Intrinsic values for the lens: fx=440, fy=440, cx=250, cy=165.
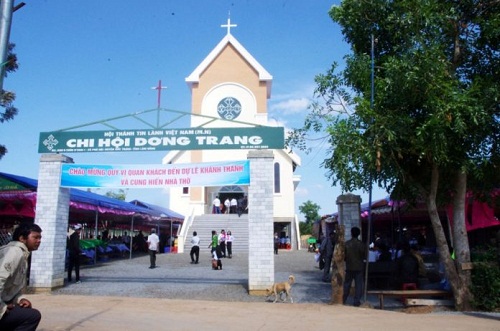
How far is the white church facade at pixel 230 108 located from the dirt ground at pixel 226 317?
2148 cm

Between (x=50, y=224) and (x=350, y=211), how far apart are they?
7580 mm

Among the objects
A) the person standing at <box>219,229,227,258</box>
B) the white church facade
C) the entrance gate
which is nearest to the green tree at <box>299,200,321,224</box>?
the white church facade

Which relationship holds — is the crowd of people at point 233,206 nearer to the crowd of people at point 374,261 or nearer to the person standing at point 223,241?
the person standing at point 223,241

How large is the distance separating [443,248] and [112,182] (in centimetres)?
798

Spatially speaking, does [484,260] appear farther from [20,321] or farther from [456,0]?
[20,321]

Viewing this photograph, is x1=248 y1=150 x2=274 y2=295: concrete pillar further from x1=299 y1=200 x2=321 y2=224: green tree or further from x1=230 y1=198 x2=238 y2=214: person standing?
x1=299 y1=200 x2=321 y2=224: green tree

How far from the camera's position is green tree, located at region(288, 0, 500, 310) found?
7742mm

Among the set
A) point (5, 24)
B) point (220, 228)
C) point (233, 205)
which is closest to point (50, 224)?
point (5, 24)

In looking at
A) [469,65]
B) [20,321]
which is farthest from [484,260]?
[20,321]

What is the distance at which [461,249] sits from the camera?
8.67 meters

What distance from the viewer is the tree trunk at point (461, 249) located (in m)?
8.38

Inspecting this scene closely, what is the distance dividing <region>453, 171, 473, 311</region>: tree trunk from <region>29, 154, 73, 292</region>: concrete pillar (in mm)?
9168

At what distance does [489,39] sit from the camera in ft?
27.5

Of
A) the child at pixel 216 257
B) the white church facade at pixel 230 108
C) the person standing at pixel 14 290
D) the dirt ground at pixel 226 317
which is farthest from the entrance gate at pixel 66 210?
the white church facade at pixel 230 108
